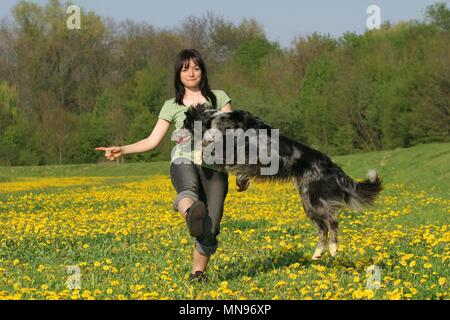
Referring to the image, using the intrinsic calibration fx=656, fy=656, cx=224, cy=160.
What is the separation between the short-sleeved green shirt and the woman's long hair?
0.06m

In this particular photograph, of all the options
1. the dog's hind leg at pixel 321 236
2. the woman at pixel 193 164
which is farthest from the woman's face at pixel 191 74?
the dog's hind leg at pixel 321 236

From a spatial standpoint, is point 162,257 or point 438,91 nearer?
point 162,257

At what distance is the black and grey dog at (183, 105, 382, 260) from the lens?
5973 mm

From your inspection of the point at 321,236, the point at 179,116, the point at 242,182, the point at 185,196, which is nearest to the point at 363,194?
the point at 321,236

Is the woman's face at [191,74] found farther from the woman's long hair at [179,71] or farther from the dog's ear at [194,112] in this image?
the dog's ear at [194,112]

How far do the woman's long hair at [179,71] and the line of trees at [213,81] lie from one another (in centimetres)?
4432

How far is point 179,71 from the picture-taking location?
6363mm

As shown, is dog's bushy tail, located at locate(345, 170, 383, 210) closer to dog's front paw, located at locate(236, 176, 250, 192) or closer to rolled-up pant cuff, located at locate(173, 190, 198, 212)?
dog's front paw, located at locate(236, 176, 250, 192)

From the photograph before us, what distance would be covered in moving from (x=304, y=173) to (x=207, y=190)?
0.93m

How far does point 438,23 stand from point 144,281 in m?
60.8

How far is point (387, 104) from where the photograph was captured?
52281 mm
